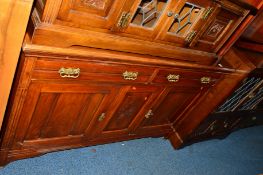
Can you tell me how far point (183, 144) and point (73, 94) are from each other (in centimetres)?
156

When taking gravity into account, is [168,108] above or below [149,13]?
below

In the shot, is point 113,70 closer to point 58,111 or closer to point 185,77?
point 58,111

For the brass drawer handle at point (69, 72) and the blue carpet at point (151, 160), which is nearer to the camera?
the brass drawer handle at point (69, 72)

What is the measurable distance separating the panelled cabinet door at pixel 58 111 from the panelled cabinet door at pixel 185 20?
56cm

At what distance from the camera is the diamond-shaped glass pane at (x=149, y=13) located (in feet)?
5.17

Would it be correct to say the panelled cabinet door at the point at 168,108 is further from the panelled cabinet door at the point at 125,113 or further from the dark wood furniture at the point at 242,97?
the dark wood furniture at the point at 242,97

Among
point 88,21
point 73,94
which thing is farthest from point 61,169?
point 88,21

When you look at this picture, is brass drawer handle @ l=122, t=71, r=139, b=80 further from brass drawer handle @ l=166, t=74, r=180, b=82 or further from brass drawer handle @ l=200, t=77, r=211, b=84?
brass drawer handle @ l=200, t=77, r=211, b=84

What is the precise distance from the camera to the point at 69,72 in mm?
1398

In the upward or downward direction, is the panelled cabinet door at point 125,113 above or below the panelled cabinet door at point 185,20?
below

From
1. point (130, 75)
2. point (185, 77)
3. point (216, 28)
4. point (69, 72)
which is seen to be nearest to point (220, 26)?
point (216, 28)

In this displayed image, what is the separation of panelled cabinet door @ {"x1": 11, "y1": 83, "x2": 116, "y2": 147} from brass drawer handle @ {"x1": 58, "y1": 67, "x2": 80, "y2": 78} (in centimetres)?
9

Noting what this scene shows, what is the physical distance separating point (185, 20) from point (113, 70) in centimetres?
64

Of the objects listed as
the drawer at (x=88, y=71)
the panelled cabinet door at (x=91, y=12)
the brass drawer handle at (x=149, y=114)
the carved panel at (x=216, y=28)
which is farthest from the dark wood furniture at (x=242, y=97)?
the panelled cabinet door at (x=91, y=12)
